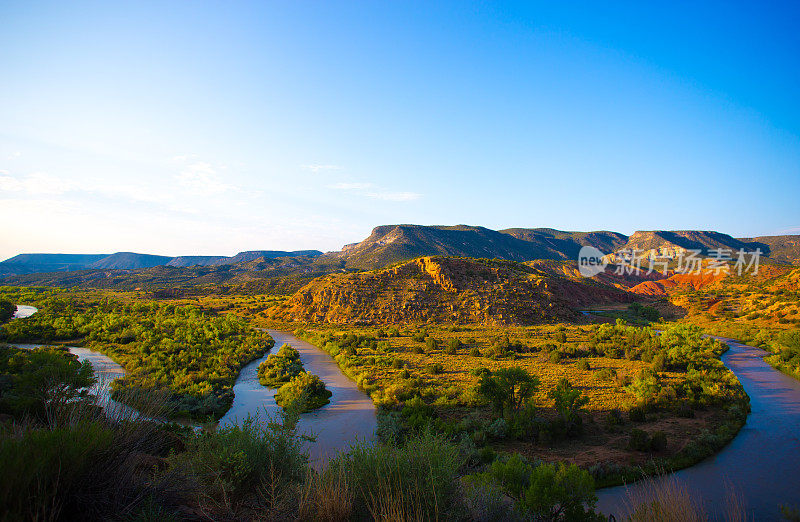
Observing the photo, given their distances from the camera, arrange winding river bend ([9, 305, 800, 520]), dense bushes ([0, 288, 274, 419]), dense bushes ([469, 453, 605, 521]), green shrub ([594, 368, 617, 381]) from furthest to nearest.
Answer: green shrub ([594, 368, 617, 381])
dense bushes ([0, 288, 274, 419])
winding river bend ([9, 305, 800, 520])
dense bushes ([469, 453, 605, 521])

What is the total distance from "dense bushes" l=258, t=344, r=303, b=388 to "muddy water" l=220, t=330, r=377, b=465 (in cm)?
60

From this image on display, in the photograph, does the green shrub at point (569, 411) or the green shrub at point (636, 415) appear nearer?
the green shrub at point (569, 411)

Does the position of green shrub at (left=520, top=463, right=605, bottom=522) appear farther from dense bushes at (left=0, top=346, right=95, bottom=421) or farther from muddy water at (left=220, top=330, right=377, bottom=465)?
dense bushes at (left=0, top=346, right=95, bottom=421)

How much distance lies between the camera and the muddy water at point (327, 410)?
17.7m

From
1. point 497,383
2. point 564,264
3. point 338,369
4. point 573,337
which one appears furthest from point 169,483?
point 564,264

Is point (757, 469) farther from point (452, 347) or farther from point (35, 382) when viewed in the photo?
point (35, 382)

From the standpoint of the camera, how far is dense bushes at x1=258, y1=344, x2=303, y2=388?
2780 cm

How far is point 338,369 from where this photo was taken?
33.2m

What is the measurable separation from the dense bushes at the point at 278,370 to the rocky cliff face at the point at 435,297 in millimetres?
24748

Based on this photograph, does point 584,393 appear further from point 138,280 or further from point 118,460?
point 138,280

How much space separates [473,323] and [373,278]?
768 inches

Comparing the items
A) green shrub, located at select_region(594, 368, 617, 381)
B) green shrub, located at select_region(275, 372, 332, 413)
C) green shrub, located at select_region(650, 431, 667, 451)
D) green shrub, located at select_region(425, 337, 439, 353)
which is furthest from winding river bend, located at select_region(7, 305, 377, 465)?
green shrub, located at select_region(594, 368, 617, 381)

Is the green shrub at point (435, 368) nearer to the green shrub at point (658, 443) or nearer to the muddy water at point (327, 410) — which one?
the muddy water at point (327, 410)

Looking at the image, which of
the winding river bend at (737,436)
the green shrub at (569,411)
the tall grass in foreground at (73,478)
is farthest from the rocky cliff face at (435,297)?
the tall grass in foreground at (73,478)
